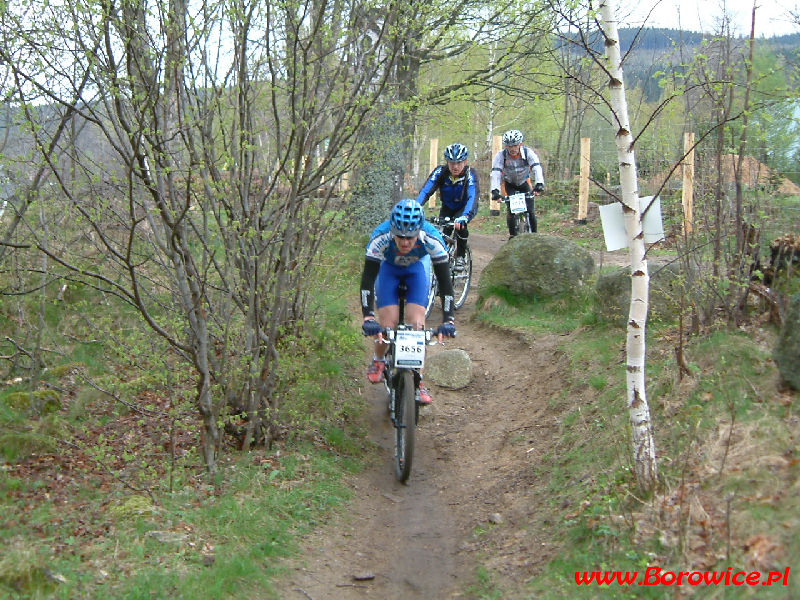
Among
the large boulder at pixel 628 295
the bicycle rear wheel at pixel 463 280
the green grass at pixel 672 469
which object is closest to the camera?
the green grass at pixel 672 469

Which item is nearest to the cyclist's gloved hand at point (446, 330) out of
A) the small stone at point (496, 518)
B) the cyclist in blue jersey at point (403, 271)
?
the cyclist in blue jersey at point (403, 271)

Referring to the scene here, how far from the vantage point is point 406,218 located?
6059 millimetres

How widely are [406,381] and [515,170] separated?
5494 millimetres

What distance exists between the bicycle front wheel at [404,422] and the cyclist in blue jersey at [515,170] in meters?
4.73

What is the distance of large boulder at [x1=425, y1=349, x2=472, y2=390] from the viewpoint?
840 cm

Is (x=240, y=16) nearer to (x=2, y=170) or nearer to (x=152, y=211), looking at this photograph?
(x=152, y=211)

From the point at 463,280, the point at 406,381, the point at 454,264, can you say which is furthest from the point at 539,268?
the point at 406,381

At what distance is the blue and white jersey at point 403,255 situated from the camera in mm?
6438

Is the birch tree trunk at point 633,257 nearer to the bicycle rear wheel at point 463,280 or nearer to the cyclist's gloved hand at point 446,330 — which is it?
the cyclist's gloved hand at point 446,330

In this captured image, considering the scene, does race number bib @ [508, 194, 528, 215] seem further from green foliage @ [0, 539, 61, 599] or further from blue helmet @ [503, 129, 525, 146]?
green foliage @ [0, 539, 61, 599]

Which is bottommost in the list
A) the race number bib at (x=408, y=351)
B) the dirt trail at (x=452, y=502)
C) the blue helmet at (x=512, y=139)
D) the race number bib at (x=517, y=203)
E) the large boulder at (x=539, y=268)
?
the dirt trail at (x=452, y=502)

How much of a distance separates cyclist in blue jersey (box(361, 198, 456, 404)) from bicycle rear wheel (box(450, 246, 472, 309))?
381cm

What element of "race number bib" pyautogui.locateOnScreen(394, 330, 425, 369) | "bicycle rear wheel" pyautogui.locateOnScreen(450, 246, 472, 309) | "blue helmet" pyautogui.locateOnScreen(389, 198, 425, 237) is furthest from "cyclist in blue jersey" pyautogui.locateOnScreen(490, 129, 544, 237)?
"race number bib" pyautogui.locateOnScreen(394, 330, 425, 369)

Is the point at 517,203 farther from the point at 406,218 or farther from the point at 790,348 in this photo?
the point at 790,348
